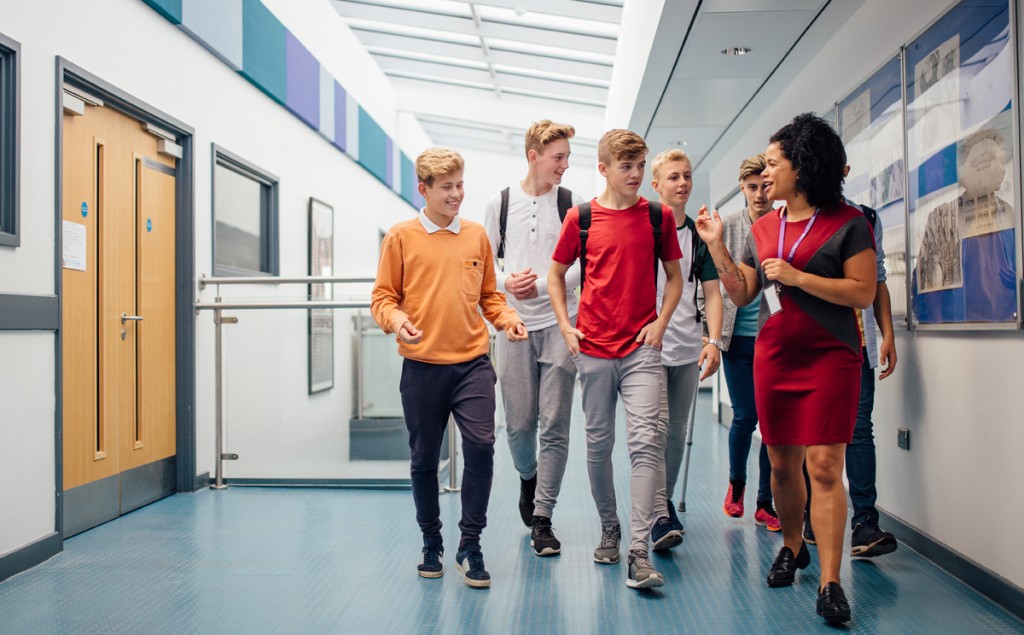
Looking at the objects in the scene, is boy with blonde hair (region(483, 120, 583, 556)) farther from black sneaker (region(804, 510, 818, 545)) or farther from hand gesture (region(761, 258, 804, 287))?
black sneaker (region(804, 510, 818, 545))

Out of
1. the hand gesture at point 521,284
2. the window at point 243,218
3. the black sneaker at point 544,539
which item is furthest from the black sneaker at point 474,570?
the window at point 243,218

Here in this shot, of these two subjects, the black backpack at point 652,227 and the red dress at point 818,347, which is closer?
the red dress at point 818,347

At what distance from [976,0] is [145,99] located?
11.1ft

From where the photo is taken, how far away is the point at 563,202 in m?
3.01

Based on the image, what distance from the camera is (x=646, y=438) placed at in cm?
259

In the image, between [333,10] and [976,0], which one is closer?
[976,0]

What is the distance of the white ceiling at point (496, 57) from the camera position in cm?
776

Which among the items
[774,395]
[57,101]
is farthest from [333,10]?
[774,395]

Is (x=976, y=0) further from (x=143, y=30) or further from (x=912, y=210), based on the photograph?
(x=143, y=30)

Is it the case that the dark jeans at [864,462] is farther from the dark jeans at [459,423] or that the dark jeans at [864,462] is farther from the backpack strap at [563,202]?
the dark jeans at [459,423]

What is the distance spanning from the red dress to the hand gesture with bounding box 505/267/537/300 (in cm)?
76

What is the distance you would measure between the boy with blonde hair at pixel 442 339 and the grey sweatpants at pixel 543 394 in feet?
0.91

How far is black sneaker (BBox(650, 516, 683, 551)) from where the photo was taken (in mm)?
2926

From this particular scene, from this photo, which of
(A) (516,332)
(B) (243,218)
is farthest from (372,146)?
(A) (516,332)
